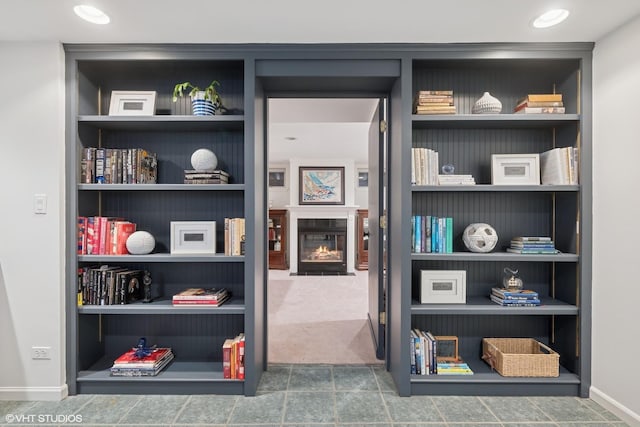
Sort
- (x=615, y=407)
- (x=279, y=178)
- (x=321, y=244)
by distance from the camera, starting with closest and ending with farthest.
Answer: (x=615, y=407) < (x=321, y=244) < (x=279, y=178)

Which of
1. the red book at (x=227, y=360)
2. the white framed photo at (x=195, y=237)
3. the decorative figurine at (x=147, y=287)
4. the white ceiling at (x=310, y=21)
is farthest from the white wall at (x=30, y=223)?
the red book at (x=227, y=360)

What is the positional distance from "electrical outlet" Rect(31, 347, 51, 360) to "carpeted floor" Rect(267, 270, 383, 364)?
Answer: 1520 millimetres

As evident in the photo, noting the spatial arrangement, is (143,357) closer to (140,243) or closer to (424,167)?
(140,243)

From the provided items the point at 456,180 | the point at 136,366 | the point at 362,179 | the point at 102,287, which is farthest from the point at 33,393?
the point at 362,179

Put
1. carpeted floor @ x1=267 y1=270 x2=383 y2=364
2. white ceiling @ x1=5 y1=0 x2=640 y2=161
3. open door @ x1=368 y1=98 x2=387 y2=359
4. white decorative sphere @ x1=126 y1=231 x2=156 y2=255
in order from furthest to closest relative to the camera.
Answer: carpeted floor @ x1=267 y1=270 x2=383 y2=364
open door @ x1=368 y1=98 x2=387 y2=359
white decorative sphere @ x1=126 y1=231 x2=156 y2=255
white ceiling @ x1=5 y1=0 x2=640 y2=161

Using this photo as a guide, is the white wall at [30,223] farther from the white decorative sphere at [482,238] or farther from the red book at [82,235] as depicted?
the white decorative sphere at [482,238]

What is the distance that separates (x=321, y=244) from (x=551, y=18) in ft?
18.2

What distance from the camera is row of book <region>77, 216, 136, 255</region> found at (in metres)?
2.23

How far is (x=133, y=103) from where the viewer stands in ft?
7.55

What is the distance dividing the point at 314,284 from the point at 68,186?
4.27 m

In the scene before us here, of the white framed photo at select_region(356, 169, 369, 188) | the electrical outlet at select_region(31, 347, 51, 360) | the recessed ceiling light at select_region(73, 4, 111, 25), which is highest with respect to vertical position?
the recessed ceiling light at select_region(73, 4, 111, 25)

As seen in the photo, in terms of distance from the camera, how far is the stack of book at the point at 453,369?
226 centimetres

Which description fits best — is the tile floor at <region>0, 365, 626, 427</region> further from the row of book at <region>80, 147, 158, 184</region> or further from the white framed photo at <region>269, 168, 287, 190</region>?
the white framed photo at <region>269, 168, 287, 190</region>

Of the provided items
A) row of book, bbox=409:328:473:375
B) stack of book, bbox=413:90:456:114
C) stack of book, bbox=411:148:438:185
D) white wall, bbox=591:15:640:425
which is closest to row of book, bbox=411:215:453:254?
stack of book, bbox=411:148:438:185
